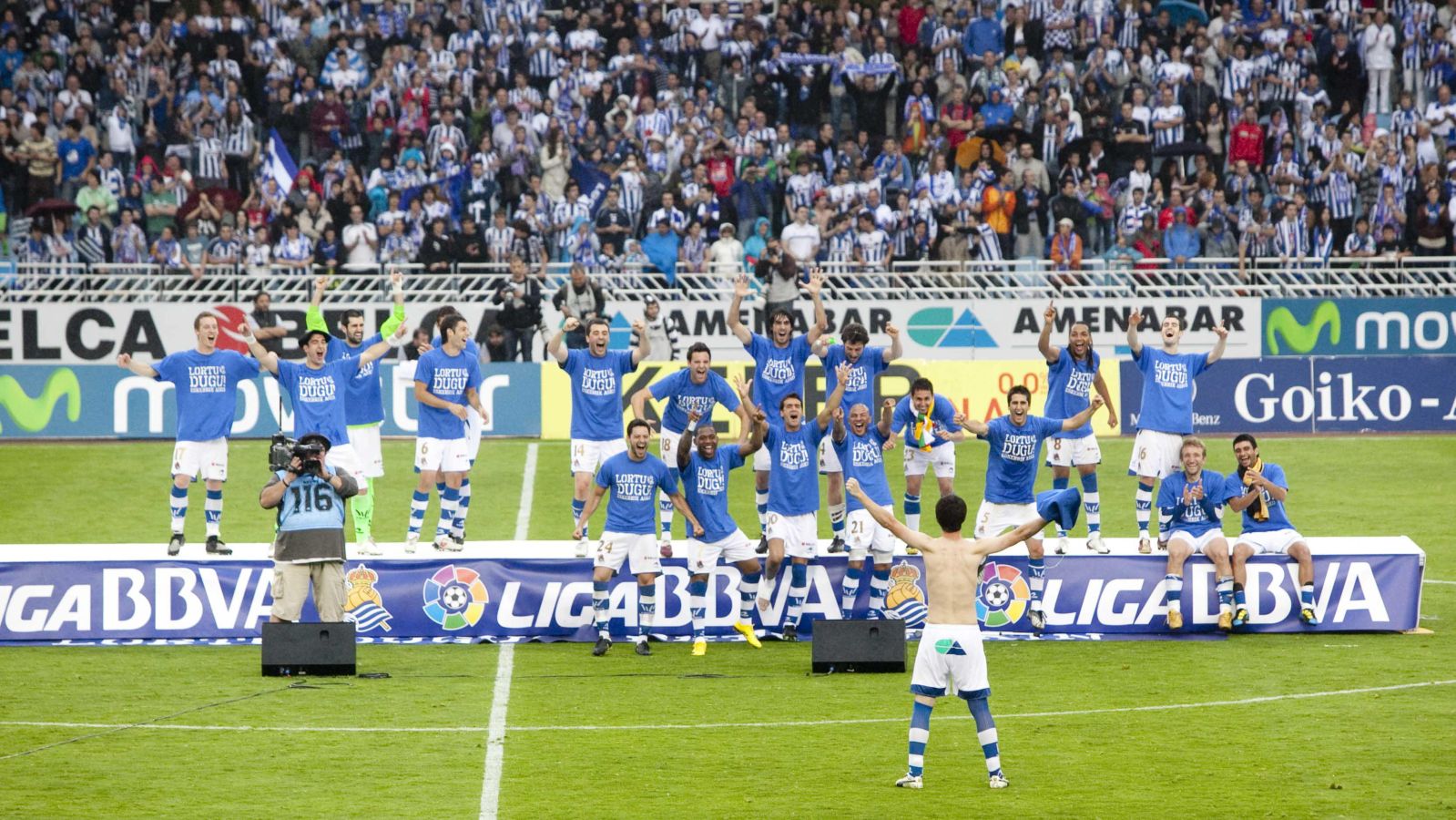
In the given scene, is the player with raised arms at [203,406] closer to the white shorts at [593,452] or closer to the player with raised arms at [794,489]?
the white shorts at [593,452]

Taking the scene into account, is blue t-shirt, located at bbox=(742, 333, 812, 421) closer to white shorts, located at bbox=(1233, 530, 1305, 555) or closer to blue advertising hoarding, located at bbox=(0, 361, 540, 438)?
white shorts, located at bbox=(1233, 530, 1305, 555)

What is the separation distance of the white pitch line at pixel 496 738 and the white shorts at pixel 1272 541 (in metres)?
6.67

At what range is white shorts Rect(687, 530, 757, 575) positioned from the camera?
16.9 metres

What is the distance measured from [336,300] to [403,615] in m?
13.2

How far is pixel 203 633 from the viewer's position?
685 inches

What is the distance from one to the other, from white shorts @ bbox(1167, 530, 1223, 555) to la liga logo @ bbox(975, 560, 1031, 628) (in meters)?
1.42

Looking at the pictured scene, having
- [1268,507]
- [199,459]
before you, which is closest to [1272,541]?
[1268,507]

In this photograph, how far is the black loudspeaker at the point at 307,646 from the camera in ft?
51.1

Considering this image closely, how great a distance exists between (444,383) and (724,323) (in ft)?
39.4

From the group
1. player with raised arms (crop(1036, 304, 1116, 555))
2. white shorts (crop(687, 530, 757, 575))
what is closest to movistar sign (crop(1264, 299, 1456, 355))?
player with raised arms (crop(1036, 304, 1116, 555))

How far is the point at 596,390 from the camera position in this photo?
18.4m

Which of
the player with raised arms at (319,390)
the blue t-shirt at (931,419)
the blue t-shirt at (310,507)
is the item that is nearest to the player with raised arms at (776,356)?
the blue t-shirt at (931,419)

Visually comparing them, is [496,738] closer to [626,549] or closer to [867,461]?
[626,549]

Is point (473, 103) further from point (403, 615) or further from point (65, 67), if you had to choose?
point (403, 615)
